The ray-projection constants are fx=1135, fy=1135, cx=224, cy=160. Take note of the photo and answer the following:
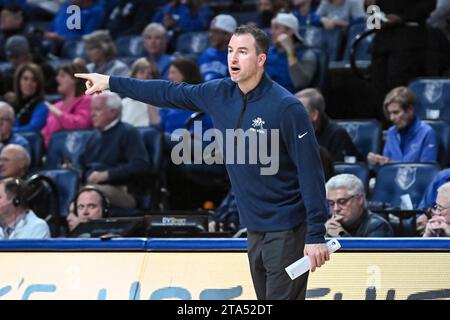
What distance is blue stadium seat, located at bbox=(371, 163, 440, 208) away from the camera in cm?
820

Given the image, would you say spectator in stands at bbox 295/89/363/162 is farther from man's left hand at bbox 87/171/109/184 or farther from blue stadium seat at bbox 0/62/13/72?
blue stadium seat at bbox 0/62/13/72

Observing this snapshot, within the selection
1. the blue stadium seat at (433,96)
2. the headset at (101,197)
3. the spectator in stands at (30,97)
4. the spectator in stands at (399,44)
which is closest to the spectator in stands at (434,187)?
the blue stadium seat at (433,96)

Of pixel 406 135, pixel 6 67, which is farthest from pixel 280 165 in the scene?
pixel 6 67

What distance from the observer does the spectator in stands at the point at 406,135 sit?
8695mm

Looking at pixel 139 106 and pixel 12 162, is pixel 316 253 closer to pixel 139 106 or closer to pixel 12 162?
pixel 12 162

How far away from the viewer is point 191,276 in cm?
618

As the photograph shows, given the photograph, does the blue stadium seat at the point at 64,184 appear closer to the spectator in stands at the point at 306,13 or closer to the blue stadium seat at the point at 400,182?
the blue stadium seat at the point at 400,182

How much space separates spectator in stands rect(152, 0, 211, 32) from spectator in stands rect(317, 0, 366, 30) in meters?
1.51

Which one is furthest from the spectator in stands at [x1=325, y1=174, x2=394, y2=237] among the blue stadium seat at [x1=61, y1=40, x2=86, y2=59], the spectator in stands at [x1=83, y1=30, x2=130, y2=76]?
the blue stadium seat at [x1=61, y1=40, x2=86, y2=59]

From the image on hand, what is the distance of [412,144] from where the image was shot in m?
8.76

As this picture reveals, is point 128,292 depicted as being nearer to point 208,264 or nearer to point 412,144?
point 208,264

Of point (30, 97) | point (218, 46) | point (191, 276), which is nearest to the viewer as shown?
point (191, 276)

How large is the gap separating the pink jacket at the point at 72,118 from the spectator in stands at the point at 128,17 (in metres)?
2.73

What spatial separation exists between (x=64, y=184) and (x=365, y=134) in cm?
248
